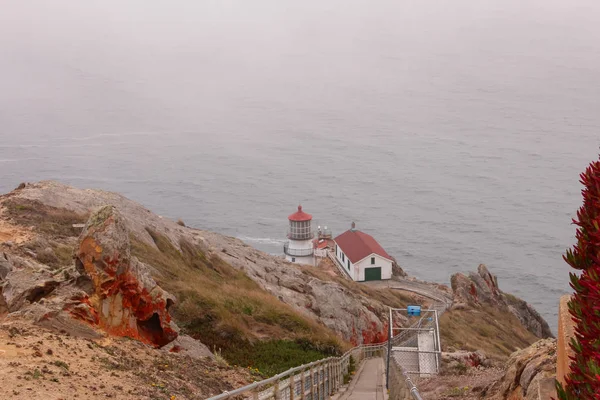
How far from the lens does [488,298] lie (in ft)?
192

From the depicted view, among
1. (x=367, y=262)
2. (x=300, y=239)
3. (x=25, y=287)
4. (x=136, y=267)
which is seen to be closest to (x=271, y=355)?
(x=136, y=267)

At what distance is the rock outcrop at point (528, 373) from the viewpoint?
960cm

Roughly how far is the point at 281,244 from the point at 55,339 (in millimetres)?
79789

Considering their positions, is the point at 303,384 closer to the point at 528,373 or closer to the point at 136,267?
the point at 528,373

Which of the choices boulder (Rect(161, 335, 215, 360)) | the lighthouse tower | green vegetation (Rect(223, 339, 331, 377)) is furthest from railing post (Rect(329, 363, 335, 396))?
the lighthouse tower

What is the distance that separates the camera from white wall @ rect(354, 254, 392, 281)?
64.9 metres

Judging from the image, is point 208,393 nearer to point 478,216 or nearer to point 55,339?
point 55,339

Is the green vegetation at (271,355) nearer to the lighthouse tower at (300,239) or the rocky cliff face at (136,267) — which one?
the rocky cliff face at (136,267)

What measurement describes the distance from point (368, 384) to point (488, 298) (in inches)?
1534

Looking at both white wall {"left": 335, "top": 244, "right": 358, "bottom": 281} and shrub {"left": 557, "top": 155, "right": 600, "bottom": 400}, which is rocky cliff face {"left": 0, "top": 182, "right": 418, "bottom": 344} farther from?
white wall {"left": 335, "top": 244, "right": 358, "bottom": 281}

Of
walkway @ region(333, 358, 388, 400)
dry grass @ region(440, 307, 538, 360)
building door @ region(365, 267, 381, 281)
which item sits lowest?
dry grass @ region(440, 307, 538, 360)

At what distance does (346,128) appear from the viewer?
586 ft

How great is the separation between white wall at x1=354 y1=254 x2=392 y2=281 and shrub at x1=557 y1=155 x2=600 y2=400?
59.1m

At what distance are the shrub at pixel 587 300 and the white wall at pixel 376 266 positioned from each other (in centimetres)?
5911
